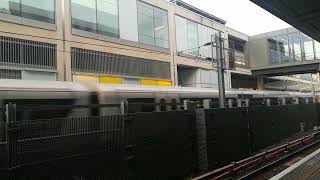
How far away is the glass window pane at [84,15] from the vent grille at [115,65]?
1.63 metres

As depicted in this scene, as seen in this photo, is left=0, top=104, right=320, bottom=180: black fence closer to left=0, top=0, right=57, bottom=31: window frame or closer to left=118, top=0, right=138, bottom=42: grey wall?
left=0, top=0, right=57, bottom=31: window frame

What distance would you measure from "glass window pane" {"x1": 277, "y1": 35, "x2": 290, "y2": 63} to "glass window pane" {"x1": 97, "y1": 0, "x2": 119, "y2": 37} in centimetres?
2470

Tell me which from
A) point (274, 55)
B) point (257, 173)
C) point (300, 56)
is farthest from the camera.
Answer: point (274, 55)

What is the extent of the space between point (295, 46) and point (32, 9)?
105 feet

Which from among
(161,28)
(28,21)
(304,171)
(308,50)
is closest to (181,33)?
(161,28)

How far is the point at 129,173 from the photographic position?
7602mm

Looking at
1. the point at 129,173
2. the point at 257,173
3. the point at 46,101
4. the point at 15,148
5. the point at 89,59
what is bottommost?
the point at 257,173

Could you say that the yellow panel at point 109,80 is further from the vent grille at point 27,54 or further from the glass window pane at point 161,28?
the glass window pane at point 161,28

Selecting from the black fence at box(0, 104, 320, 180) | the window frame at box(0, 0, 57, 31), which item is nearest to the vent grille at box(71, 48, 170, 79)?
the window frame at box(0, 0, 57, 31)

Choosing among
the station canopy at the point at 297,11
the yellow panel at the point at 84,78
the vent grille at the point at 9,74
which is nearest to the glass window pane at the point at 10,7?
the vent grille at the point at 9,74

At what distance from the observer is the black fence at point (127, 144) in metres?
5.82

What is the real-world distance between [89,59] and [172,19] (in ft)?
37.3

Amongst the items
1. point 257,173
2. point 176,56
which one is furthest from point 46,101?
point 176,56

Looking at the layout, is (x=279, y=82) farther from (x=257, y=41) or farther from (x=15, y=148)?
(x=15, y=148)
